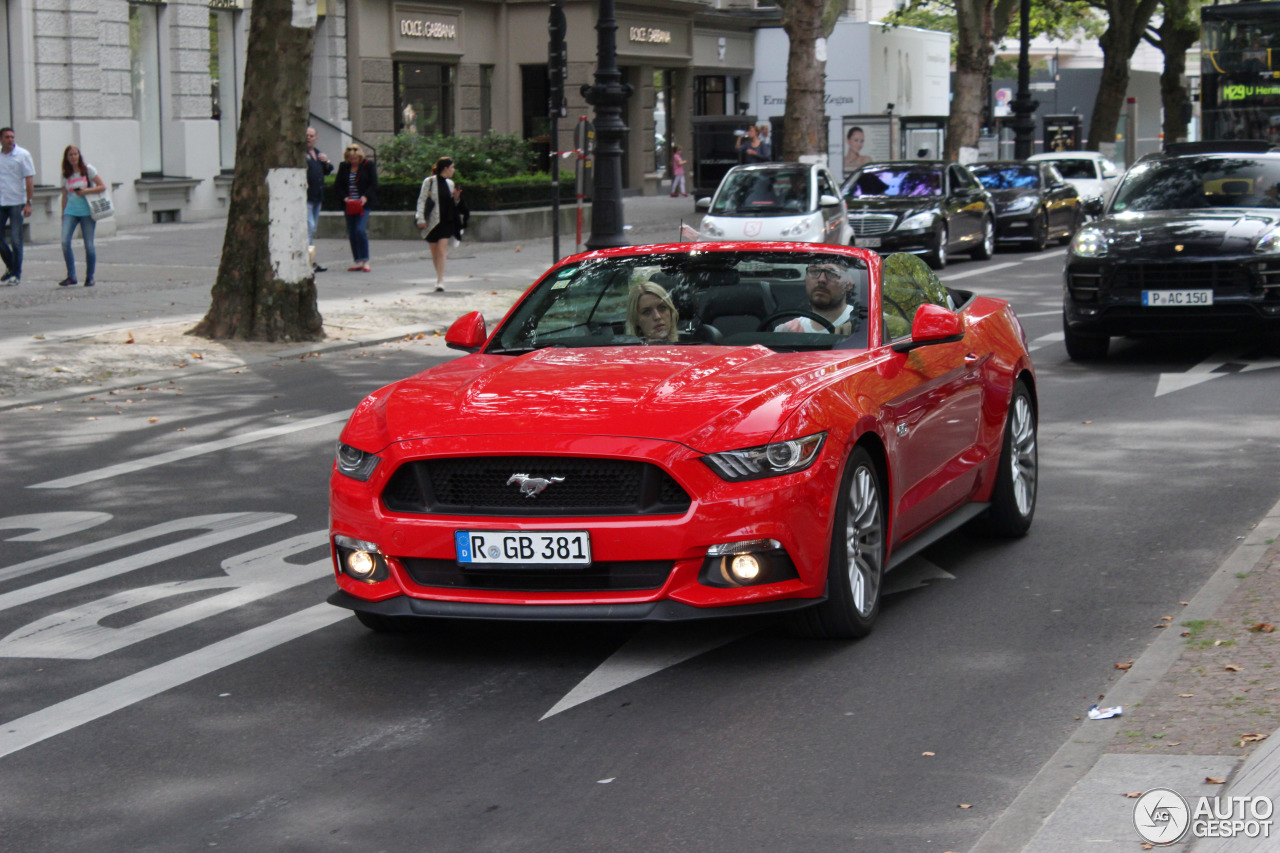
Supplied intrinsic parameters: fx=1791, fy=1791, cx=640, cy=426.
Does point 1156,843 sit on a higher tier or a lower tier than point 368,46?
lower

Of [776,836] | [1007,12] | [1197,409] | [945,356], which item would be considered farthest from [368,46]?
[776,836]

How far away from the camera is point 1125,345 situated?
1609 centimetres

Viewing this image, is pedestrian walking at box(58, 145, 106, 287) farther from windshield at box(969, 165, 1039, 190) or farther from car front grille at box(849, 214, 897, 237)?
windshield at box(969, 165, 1039, 190)

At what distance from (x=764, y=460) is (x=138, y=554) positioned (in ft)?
11.5

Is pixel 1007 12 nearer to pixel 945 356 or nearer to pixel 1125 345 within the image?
pixel 1125 345

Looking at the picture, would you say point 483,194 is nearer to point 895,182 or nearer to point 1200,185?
point 895,182

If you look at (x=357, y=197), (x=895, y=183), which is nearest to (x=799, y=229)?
(x=895, y=183)

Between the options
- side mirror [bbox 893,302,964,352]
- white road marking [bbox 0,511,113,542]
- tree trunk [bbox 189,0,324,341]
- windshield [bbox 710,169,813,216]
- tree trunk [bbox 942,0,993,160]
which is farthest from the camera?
tree trunk [bbox 942,0,993,160]

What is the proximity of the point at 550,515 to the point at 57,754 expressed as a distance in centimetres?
165

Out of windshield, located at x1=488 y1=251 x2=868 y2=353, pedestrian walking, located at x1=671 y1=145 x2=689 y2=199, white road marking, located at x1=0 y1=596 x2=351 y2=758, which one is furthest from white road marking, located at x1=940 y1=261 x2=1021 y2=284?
pedestrian walking, located at x1=671 y1=145 x2=689 y2=199

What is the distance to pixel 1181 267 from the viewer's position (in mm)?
14070

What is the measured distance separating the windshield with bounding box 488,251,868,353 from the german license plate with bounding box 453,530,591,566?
4.61ft

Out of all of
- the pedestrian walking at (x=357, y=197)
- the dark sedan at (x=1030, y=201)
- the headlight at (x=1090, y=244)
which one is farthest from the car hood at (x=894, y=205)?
the headlight at (x=1090, y=244)

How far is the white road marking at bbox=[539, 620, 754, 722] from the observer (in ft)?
18.9
